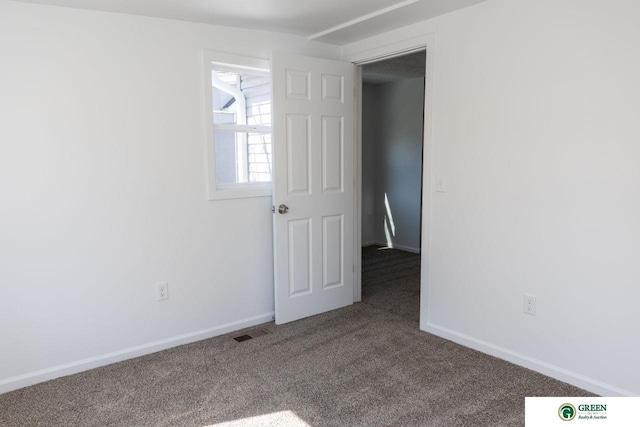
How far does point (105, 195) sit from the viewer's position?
287 centimetres

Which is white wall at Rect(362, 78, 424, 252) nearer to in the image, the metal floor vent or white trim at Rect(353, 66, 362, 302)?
white trim at Rect(353, 66, 362, 302)

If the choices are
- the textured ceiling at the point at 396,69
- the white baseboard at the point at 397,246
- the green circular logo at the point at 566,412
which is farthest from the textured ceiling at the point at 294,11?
the white baseboard at the point at 397,246

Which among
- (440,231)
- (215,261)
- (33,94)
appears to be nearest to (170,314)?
(215,261)

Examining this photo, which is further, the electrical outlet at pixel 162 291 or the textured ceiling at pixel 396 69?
the textured ceiling at pixel 396 69

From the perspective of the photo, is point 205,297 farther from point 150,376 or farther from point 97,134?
point 97,134

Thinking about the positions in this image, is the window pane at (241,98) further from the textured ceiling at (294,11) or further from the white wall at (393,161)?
the white wall at (393,161)

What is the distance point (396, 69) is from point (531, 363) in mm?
3582

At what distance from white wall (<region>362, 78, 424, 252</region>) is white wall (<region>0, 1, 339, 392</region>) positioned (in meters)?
3.08

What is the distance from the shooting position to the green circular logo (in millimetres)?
1617

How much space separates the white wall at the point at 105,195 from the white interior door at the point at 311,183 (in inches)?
12.6

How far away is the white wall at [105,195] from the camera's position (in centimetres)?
260

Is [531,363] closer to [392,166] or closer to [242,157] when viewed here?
[242,157]

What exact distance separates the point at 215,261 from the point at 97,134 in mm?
1166

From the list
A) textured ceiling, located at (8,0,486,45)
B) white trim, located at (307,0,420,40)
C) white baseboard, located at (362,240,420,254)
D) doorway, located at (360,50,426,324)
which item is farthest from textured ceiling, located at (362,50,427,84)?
white baseboard, located at (362,240,420,254)
